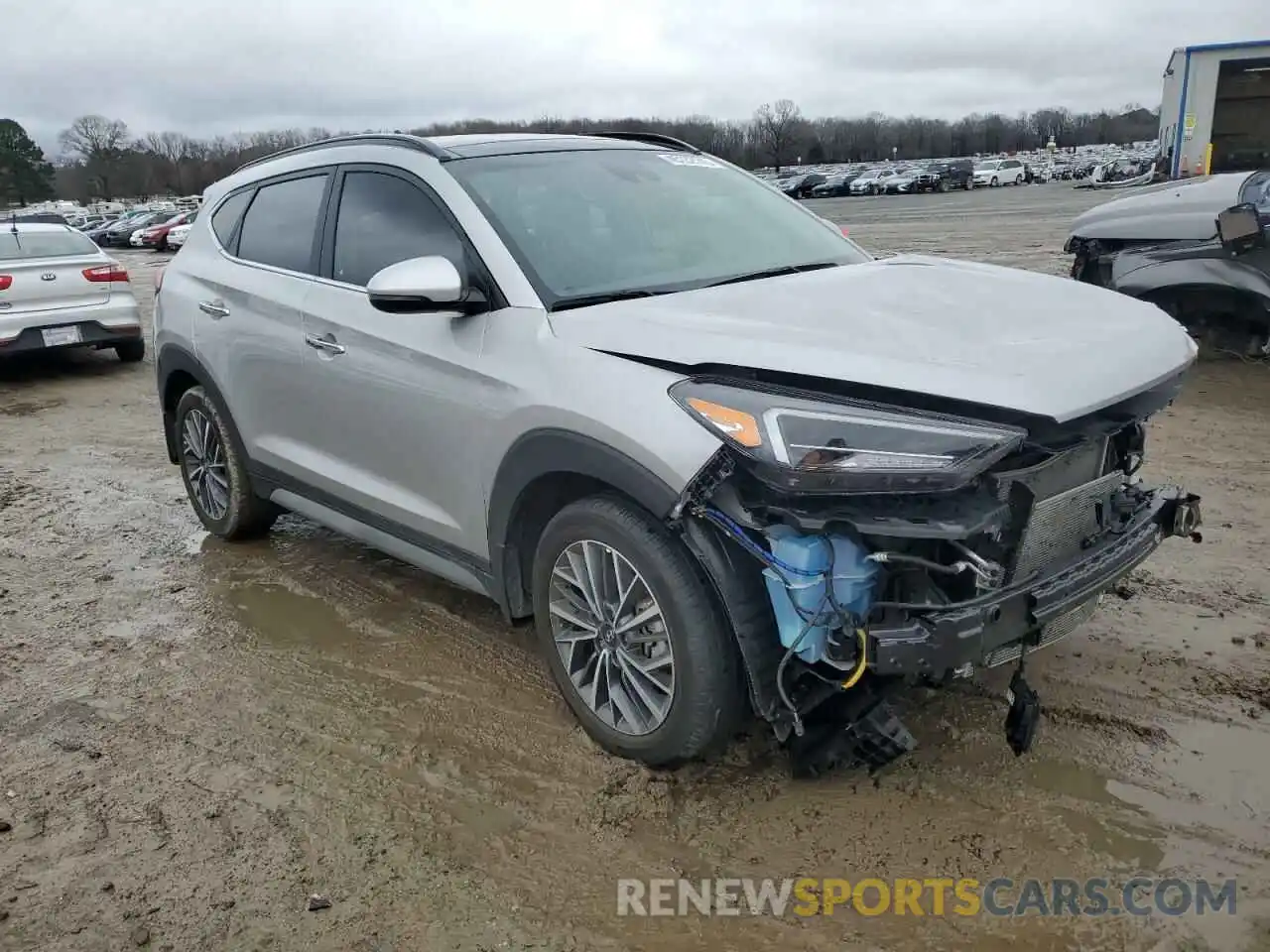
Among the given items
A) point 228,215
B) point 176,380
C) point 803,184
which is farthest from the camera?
point 803,184

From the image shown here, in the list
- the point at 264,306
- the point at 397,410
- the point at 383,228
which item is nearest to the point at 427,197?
the point at 383,228

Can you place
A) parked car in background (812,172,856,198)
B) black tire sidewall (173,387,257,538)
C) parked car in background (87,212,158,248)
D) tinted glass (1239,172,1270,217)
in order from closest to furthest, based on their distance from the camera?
black tire sidewall (173,387,257,538)
tinted glass (1239,172,1270,217)
parked car in background (87,212,158,248)
parked car in background (812,172,856,198)

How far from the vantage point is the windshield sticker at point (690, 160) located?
4165 mm

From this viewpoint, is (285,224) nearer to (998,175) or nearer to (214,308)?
(214,308)

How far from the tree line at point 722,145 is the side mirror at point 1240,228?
72.4m

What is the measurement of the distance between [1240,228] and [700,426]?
5.93 m

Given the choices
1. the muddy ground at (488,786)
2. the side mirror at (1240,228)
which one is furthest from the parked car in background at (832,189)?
the muddy ground at (488,786)

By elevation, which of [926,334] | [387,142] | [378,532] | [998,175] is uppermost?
[387,142]

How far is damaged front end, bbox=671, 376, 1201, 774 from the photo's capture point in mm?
2434

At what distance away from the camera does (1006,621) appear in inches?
100

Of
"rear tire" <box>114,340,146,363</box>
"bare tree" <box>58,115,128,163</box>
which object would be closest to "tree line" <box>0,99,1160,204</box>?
"bare tree" <box>58,115,128,163</box>

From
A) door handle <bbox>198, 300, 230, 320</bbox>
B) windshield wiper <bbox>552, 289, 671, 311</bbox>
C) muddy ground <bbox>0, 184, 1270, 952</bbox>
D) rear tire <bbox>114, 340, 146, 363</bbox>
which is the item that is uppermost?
windshield wiper <bbox>552, 289, 671, 311</bbox>

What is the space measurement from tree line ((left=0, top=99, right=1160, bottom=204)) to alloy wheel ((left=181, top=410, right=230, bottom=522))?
73.9m

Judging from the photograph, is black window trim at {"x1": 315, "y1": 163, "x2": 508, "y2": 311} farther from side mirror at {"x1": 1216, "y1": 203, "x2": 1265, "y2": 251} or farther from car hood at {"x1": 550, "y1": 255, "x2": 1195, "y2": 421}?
side mirror at {"x1": 1216, "y1": 203, "x2": 1265, "y2": 251}
